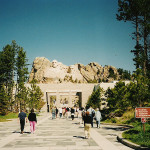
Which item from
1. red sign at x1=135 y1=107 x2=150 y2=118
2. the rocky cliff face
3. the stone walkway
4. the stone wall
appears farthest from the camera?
the rocky cliff face

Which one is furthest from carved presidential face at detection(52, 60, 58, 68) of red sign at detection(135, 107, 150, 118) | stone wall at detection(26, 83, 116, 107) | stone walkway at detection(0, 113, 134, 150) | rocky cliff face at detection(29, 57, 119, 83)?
red sign at detection(135, 107, 150, 118)

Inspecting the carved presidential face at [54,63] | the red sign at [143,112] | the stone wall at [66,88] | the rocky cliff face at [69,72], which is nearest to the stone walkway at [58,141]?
the red sign at [143,112]

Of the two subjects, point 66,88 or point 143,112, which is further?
point 66,88

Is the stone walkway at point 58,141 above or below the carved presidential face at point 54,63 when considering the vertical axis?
below

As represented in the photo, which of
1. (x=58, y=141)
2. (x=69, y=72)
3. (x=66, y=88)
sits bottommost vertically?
(x=58, y=141)

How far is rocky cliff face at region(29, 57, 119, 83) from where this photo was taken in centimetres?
14489

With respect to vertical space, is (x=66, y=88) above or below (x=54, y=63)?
below

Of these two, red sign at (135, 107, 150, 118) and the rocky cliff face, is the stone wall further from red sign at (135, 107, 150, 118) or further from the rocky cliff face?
the rocky cliff face

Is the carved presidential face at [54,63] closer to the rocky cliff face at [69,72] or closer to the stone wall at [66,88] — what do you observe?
the rocky cliff face at [69,72]

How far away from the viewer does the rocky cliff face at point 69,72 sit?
475 feet

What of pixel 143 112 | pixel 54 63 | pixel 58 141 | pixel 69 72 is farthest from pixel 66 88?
pixel 54 63

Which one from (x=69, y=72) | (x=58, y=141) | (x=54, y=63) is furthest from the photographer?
(x=69, y=72)

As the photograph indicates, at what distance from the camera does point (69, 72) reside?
164875 millimetres

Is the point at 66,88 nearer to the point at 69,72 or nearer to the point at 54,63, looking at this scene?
the point at 69,72
